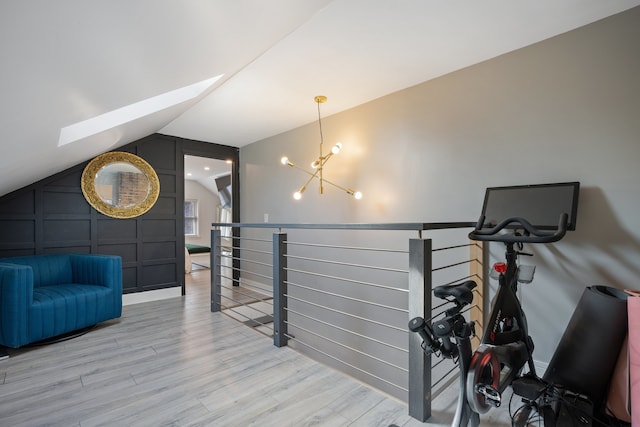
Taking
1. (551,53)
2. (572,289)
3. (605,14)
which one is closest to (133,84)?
(551,53)

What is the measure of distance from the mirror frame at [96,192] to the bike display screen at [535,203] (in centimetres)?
400

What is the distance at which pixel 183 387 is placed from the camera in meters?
1.89

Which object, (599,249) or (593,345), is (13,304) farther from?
(599,249)

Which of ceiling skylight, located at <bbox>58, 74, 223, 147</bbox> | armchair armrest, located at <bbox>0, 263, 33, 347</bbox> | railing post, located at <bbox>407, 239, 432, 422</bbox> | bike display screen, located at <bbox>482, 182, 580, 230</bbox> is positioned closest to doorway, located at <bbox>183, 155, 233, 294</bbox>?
ceiling skylight, located at <bbox>58, 74, 223, 147</bbox>

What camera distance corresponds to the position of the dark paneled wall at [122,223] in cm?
325

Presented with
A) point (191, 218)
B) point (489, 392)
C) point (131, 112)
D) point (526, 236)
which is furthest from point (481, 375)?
point (191, 218)

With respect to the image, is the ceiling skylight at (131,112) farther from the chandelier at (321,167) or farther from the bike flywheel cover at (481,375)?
the bike flywheel cover at (481,375)

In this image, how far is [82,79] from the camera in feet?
4.42

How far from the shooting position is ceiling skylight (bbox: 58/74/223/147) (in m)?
2.20

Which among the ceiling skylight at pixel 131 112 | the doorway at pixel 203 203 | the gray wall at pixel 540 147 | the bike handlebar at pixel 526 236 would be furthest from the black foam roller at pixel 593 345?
the doorway at pixel 203 203

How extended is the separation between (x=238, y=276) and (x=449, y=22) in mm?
4466

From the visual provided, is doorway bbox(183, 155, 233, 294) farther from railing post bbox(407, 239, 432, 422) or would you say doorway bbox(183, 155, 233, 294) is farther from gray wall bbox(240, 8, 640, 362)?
railing post bbox(407, 239, 432, 422)

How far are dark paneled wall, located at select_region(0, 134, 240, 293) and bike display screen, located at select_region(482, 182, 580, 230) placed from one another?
3988 millimetres

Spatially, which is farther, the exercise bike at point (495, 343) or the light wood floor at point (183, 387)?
the light wood floor at point (183, 387)
